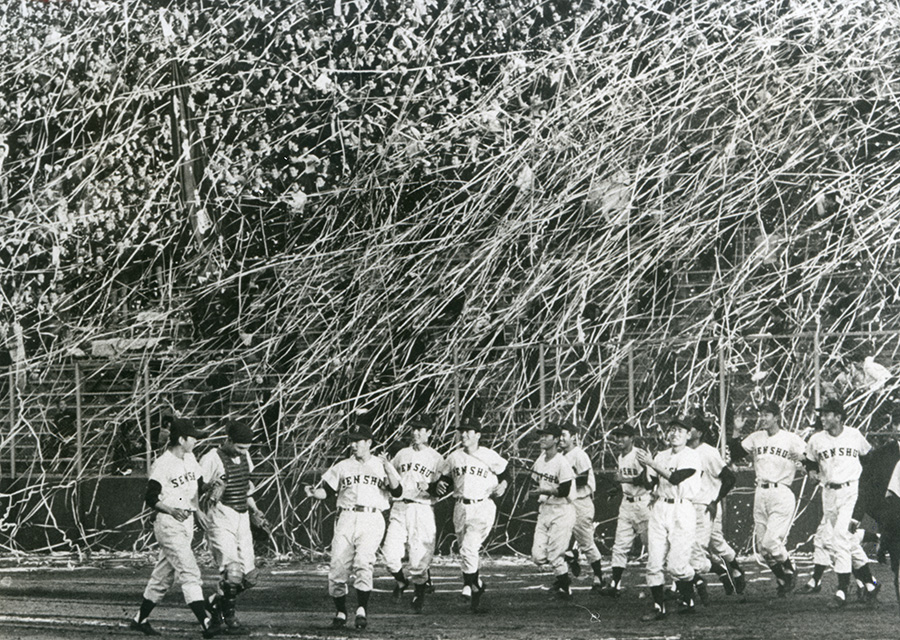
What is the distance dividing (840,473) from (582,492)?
2.69 metres

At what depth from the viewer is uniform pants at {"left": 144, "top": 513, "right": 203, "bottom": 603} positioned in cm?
881

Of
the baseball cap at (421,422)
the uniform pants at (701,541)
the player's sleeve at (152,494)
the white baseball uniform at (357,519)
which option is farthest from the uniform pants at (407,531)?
the player's sleeve at (152,494)

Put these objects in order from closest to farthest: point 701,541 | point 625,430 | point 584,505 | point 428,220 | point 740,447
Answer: point 701,541 < point 625,430 < point 740,447 < point 584,505 < point 428,220

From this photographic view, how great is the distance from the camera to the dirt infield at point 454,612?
Answer: 29.3 feet

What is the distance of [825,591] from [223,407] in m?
6.77

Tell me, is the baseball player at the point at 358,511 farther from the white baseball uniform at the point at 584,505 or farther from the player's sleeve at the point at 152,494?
the white baseball uniform at the point at 584,505

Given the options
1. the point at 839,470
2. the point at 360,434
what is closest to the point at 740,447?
the point at 839,470

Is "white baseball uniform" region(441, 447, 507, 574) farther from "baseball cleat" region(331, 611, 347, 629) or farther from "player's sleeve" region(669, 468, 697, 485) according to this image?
"player's sleeve" region(669, 468, 697, 485)

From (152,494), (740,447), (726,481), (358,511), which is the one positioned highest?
(740,447)

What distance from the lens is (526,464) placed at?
44.0 ft

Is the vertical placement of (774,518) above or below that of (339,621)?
above

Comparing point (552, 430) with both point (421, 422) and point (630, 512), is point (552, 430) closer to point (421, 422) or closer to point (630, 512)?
point (630, 512)

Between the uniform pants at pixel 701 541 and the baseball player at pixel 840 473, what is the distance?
3.47 ft

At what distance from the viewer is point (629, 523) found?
449 inches
